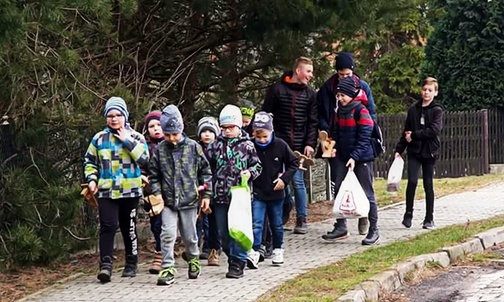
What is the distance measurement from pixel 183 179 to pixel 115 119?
2.73 ft

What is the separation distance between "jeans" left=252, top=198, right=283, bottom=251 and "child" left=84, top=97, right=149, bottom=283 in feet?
4.05

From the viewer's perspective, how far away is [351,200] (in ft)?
34.0

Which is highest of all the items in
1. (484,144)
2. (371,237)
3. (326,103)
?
(326,103)

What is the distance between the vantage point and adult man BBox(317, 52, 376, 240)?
10805 millimetres

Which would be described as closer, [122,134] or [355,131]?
[122,134]

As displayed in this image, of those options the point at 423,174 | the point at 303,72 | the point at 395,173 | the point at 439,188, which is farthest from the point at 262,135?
the point at 439,188

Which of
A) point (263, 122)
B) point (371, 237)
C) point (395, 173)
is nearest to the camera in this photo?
point (263, 122)

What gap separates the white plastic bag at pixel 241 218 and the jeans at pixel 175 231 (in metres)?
0.37

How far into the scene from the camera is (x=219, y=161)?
926 centimetres

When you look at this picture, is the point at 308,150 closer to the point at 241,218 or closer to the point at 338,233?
the point at 338,233

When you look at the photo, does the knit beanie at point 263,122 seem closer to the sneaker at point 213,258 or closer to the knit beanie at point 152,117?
the knit beanie at point 152,117

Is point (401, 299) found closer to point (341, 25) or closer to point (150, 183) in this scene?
point (150, 183)

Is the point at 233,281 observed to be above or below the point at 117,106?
below

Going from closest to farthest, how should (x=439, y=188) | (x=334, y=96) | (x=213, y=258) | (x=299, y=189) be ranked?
(x=213, y=258), (x=334, y=96), (x=299, y=189), (x=439, y=188)
